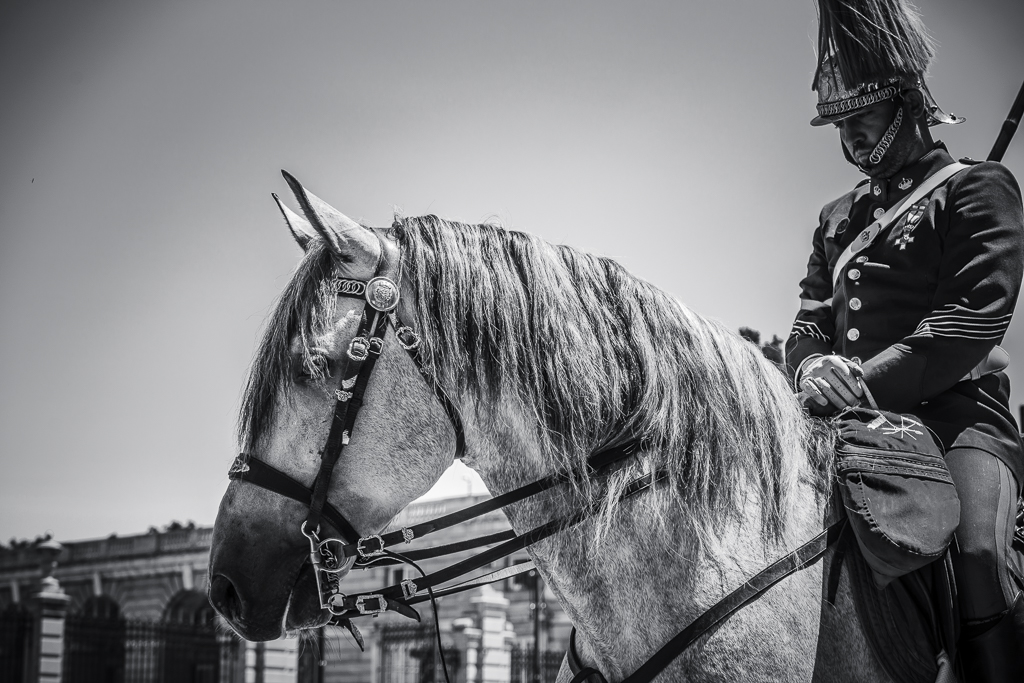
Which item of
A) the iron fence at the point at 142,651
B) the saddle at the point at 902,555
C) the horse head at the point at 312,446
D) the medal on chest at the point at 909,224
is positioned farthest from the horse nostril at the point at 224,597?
the iron fence at the point at 142,651

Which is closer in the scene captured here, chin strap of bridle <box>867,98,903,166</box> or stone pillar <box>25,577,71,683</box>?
chin strap of bridle <box>867,98,903,166</box>

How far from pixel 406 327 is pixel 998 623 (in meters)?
1.79

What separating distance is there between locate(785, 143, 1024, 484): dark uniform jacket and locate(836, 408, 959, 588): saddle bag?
0.56ft

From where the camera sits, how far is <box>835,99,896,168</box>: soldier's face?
3.10 m

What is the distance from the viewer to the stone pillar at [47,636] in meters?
13.5

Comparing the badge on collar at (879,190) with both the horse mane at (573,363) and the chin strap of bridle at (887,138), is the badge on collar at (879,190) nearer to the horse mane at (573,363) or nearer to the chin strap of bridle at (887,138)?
the chin strap of bridle at (887,138)

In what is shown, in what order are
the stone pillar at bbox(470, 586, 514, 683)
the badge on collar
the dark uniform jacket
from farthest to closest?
the stone pillar at bbox(470, 586, 514, 683) → the badge on collar → the dark uniform jacket

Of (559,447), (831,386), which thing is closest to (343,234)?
(559,447)

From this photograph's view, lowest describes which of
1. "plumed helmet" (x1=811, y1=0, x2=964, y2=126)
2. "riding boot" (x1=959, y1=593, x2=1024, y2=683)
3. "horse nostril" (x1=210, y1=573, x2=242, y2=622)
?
"riding boot" (x1=959, y1=593, x2=1024, y2=683)

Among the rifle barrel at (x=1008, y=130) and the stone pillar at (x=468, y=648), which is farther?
the stone pillar at (x=468, y=648)

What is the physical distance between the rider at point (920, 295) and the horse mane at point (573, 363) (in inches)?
17.3

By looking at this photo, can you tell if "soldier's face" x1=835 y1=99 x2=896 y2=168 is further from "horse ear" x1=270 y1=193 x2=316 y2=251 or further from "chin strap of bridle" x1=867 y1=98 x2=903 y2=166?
"horse ear" x1=270 y1=193 x2=316 y2=251

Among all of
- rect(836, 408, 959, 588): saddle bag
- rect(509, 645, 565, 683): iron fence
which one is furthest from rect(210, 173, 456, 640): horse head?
rect(509, 645, 565, 683): iron fence

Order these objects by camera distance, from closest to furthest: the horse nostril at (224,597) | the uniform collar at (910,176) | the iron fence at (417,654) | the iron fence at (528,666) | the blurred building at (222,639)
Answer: the horse nostril at (224,597) → the uniform collar at (910,176) → the blurred building at (222,639) → the iron fence at (417,654) → the iron fence at (528,666)
